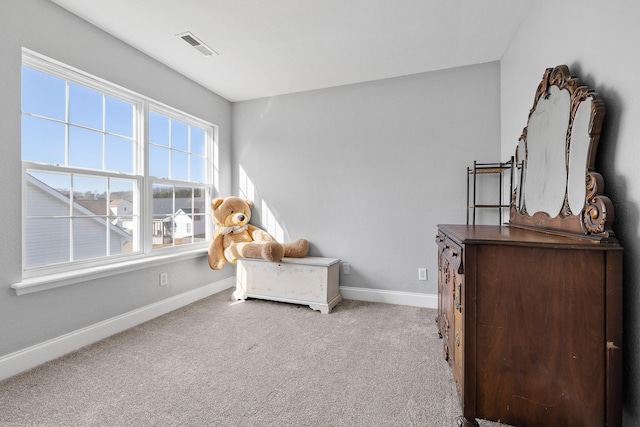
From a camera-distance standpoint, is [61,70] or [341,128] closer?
[61,70]

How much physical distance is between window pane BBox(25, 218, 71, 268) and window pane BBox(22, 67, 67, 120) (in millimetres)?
739

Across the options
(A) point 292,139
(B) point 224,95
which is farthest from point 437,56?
(B) point 224,95

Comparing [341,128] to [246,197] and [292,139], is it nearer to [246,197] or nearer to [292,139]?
[292,139]

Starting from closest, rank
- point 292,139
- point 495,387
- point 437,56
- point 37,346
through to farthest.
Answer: point 495,387, point 37,346, point 437,56, point 292,139

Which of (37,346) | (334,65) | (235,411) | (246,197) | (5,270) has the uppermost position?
(334,65)

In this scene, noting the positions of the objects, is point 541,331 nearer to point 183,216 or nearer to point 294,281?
point 294,281

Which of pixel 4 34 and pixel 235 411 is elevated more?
pixel 4 34

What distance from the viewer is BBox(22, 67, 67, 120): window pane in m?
1.90

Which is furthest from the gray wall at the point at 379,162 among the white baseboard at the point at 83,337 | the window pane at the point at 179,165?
the white baseboard at the point at 83,337

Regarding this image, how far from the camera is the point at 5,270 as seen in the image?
172cm

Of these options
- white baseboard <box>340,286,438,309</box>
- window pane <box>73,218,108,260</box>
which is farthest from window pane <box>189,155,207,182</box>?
white baseboard <box>340,286,438,309</box>

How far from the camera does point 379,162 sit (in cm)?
304

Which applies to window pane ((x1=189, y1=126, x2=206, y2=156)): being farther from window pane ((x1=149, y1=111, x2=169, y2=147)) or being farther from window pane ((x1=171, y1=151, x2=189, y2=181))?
window pane ((x1=149, y1=111, x2=169, y2=147))

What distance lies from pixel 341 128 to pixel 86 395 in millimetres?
2910
